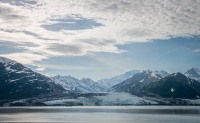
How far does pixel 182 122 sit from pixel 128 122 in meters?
25.8

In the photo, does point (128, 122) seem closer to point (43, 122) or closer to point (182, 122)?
point (182, 122)

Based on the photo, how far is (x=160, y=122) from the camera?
5748 inches

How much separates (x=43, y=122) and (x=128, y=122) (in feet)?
144

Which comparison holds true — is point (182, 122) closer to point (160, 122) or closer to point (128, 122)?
point (160, 122)

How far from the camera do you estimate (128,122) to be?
495ft

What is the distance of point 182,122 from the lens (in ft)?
475

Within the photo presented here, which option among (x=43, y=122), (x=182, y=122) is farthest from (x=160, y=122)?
(x=43, y=122)

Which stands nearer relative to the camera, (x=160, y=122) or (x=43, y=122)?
(x=160, y=122)

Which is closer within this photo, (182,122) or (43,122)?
(182,122)

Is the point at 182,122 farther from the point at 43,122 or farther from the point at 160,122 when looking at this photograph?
the point at 43,122

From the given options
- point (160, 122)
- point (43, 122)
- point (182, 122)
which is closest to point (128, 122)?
point (160, 122)

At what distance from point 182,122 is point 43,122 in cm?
6955

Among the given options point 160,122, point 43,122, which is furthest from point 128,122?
point 43,122

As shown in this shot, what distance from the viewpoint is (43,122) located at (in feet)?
516
